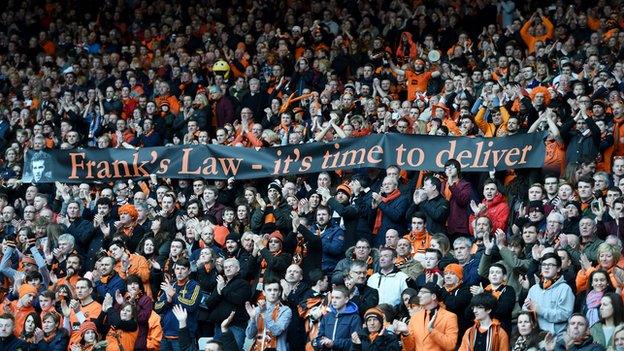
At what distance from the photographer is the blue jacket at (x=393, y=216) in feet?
54.4

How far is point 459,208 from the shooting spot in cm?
1648

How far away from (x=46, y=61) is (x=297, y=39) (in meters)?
4.43

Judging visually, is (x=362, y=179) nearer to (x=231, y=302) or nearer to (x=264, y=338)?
(x=231, y=302)

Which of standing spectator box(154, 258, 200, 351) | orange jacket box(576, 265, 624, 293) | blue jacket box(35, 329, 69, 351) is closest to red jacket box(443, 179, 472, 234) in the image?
orange jacket box(576, 265, 624, 293)

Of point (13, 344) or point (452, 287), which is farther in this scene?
point (13, 344)

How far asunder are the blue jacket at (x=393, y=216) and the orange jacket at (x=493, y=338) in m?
3.01

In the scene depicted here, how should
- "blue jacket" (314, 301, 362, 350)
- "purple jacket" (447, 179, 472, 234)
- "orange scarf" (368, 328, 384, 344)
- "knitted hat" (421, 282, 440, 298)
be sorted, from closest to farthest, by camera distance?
"orange scarf" (368, 328, 384, 344) < "knitted hat" (421, 282, 440, 298) < "blue jacket" (314, 301, 362, 350) < "purple jacket" (447, 179, 472, 234)

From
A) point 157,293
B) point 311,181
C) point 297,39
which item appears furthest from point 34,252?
point 297,39

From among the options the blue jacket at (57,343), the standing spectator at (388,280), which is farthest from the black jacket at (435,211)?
the blue jacket at (57,343)

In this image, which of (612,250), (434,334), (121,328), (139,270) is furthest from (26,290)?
(612,250)

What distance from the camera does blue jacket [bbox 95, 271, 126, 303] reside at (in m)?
16.3

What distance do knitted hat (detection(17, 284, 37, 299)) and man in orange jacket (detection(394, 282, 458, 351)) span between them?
15.2 feet

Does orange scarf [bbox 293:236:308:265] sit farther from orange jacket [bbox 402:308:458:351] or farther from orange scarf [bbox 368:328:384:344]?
orange jacket [bbox 402:308:458:351]

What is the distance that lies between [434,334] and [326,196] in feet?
12.0
